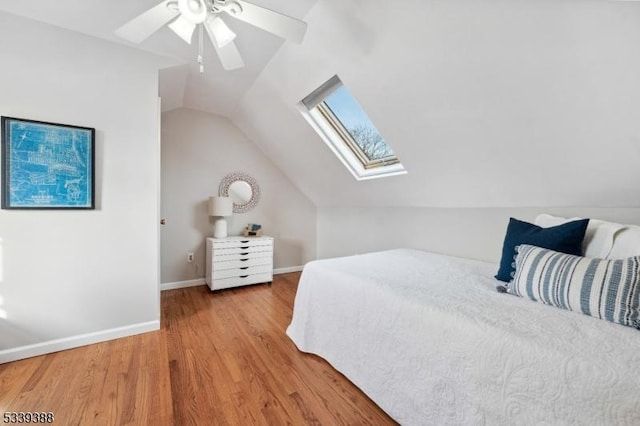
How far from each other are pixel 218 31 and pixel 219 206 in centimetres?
213

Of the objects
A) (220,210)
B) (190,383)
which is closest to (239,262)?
(220,210)

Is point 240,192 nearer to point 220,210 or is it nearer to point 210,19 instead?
point 220,210

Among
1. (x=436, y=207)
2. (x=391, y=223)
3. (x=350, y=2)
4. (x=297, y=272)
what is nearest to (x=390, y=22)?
(x=350, y=2)

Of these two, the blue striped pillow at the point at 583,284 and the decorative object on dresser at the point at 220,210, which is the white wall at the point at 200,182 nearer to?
the decorative object on dresser at the point at 220,210

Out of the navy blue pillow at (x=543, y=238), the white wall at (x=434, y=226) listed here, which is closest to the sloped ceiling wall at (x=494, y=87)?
the white wall at (x=434, y=226)

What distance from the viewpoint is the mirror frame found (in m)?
3.56

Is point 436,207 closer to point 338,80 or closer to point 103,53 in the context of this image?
point 338,80

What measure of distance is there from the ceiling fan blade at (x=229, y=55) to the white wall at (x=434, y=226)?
2.16 meters

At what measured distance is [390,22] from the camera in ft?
5.08

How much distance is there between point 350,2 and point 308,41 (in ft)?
1.53

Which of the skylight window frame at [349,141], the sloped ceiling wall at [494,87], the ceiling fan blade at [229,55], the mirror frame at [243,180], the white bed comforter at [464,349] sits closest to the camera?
the white bed comforter at [464,349]

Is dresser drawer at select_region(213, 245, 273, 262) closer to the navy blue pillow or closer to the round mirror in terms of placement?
the round mirror

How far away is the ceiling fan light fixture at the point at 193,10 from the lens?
1.21 meters

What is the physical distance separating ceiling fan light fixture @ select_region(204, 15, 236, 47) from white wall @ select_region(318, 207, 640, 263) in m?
2.25
